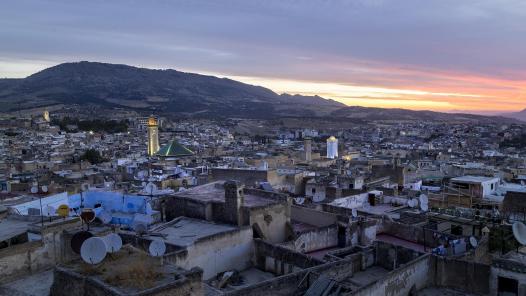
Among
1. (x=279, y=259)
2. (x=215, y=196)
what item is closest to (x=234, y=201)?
(x=215, y=196)

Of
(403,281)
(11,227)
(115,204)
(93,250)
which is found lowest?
(403,281)

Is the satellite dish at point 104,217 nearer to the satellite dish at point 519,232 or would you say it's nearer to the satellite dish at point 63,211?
the satellite dish at point 63,211

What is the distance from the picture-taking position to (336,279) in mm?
12148

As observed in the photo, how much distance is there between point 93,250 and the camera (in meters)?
A: 9.18

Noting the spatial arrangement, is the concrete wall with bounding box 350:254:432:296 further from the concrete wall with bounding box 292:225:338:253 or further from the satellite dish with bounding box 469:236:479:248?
the concrete wall with bounding box 292:225:338:253

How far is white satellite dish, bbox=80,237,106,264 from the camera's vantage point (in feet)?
30.0

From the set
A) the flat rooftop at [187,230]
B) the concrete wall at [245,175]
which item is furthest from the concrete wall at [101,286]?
the concrete wall at [245,175]

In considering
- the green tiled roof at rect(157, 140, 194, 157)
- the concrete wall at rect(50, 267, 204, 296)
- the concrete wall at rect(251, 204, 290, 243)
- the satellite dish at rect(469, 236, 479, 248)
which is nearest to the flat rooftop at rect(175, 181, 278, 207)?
the concrete wall at rect(251, 204, 290, 243)

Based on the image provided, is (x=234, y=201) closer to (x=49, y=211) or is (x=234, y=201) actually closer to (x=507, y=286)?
(x=49, y=211)

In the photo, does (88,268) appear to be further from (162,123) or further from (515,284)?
(162,123)

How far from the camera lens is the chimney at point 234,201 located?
597 inches

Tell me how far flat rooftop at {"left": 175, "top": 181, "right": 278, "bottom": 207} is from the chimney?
1.83 feet

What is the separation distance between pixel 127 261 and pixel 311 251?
693cm

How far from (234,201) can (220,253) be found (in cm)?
204
